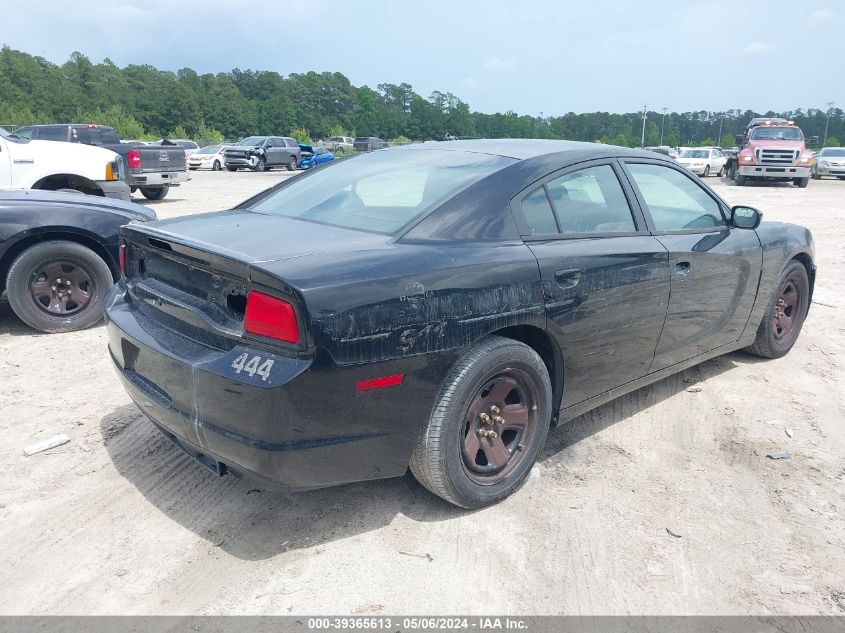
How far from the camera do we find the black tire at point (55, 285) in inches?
207

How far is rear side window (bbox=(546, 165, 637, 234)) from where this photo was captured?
11.1 feet

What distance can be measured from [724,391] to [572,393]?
69.1 inches

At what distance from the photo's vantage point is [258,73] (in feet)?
375

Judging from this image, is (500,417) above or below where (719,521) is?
above

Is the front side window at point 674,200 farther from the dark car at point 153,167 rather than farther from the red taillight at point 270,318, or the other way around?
the dark car at point 153,167

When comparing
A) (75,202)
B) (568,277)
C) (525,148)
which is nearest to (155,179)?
(75,202)

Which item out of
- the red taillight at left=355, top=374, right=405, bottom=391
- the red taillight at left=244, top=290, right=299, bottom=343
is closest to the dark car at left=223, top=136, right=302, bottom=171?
the red taillight at left=244, top=290, right=299, bottom=343

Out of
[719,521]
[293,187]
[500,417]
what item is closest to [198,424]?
[500,417]

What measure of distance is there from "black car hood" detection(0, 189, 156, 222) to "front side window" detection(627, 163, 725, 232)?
3.97 meters

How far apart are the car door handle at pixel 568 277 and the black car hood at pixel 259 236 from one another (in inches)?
A: 32.2

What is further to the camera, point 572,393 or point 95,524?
point 572,393

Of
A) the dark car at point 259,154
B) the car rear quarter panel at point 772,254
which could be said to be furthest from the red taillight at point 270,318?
the dark car at point 259,154

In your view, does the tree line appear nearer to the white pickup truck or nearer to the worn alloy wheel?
the white pickup truck

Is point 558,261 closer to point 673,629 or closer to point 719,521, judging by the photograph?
point 719,521
